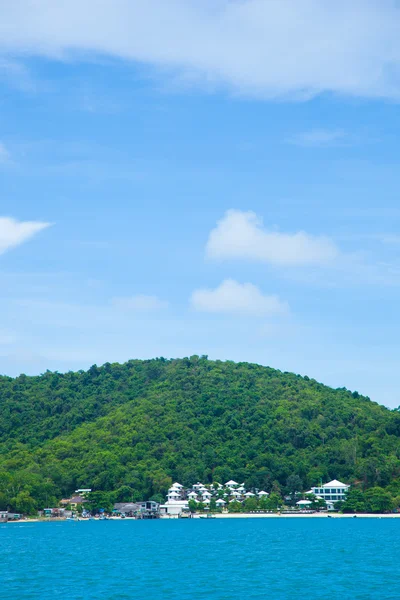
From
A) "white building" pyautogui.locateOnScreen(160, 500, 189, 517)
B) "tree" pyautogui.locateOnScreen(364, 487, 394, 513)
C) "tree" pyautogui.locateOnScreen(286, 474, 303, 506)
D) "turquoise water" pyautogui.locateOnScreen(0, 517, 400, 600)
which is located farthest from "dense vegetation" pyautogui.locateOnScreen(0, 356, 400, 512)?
"turquoise water" pyautogui.locateOnScreen(0, 517, 400, 600)

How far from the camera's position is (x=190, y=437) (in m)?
156

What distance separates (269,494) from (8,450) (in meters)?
54.0

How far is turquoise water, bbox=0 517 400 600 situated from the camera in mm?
44031

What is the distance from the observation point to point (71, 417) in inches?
6929

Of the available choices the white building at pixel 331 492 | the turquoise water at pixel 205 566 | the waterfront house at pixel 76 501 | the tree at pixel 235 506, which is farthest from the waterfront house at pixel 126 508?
the turquoise water at pixel 205 566

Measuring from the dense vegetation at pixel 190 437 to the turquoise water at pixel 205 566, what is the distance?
43.3 m

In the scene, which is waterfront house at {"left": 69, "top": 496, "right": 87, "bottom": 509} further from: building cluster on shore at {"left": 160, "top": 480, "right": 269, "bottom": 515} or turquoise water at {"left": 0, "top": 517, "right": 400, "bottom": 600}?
turquoise water at {"left": 0, "top": 517, "right": 400, "bottom": 600}

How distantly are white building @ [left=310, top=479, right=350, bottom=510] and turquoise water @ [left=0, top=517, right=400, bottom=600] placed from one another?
37.5 meters

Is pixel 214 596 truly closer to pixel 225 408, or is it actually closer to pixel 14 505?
pixel 14 505

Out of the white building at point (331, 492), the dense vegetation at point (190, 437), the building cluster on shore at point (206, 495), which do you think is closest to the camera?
the white building at point (331, 492)

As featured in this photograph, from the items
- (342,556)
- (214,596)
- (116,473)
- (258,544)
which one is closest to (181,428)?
(116,473)

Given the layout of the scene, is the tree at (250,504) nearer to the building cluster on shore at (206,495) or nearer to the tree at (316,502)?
the building cluster on shore at (206,495)

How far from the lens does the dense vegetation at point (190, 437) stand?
137000mm

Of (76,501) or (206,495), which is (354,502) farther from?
(76,501)
